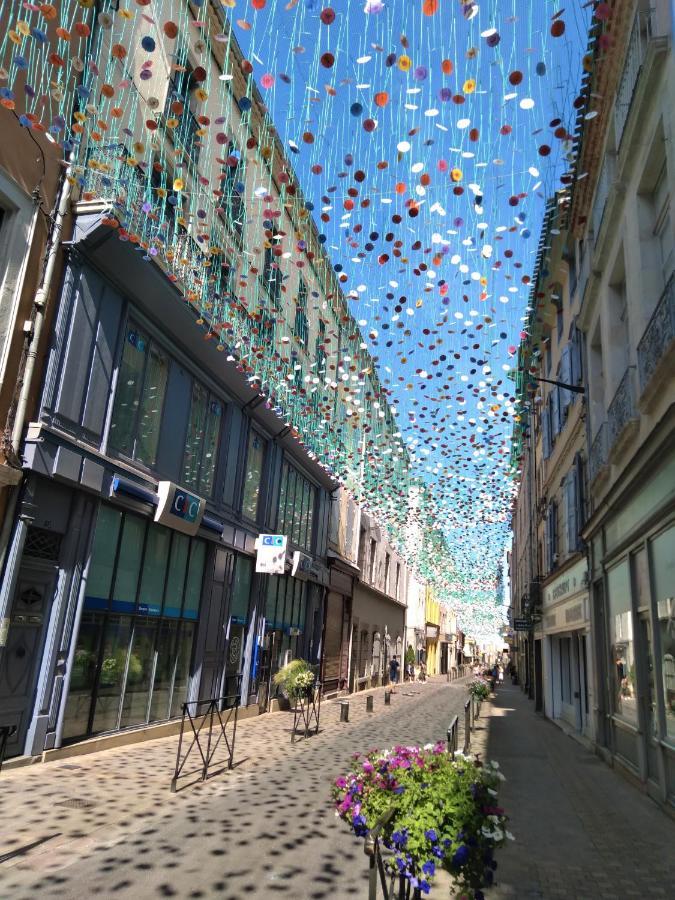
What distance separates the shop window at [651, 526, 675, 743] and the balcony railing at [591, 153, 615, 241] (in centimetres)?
745

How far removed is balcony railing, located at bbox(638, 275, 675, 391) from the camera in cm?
838

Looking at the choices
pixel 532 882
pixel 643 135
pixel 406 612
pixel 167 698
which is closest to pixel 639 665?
pixel 532 882

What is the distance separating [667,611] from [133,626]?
31.3 feet

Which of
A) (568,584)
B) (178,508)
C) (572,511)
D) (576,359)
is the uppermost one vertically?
(576,359)

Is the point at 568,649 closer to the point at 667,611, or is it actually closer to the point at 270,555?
the point at 270,555

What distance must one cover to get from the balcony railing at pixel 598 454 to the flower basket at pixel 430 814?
9784mm

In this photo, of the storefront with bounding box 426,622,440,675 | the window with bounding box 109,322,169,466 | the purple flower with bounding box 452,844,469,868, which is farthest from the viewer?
the storefront with bounding box 426,622,440,675

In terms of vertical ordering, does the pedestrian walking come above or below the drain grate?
above

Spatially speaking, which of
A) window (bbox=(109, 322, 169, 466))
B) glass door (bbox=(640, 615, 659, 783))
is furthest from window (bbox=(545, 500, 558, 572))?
window (bbox=(109, 322, 169, 466))

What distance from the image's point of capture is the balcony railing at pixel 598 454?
43.0 ft

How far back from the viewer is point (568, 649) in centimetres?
2177

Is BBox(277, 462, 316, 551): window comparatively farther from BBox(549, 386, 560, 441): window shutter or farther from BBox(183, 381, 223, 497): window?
BBox(549, 386, 560, 441): window shutter

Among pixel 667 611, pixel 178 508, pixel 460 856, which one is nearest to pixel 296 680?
pixel 178 508

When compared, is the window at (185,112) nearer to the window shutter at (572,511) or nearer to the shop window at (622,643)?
the shop window at (622,643)
